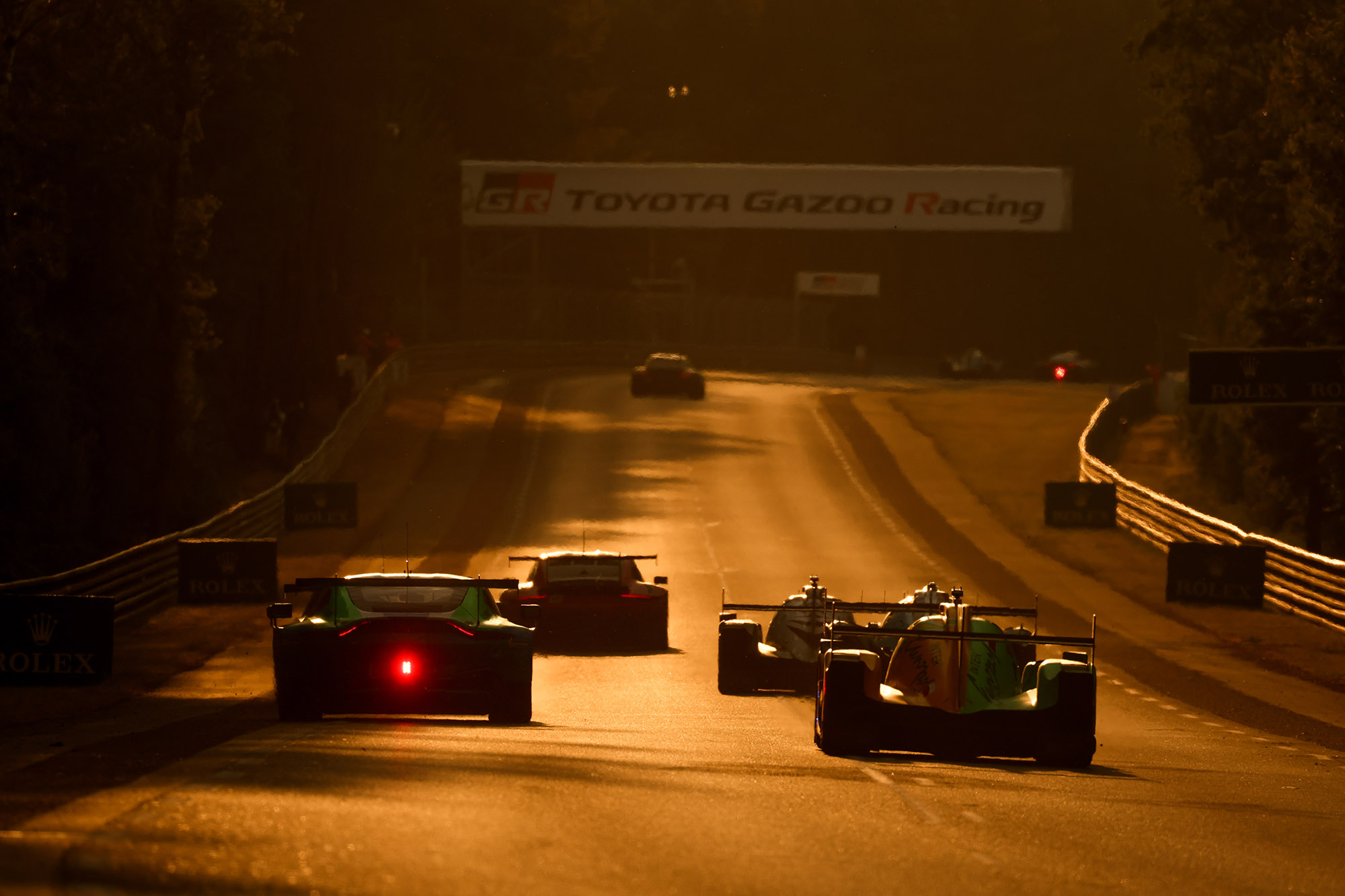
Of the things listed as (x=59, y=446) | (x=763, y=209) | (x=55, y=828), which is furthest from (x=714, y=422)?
(x=55, y=828)

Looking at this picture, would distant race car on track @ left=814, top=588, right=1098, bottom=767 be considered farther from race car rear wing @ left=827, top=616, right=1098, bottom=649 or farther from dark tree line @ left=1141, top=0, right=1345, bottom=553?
dark tree line @ left=1141, top=0, right=1345, bottom=553

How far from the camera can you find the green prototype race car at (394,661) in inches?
560

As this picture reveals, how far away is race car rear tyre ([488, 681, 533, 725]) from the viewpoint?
48.0ft

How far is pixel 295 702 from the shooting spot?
14336 mm

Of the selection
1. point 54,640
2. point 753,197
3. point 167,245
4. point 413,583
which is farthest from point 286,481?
point 753,197

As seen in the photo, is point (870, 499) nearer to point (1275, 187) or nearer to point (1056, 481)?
point (1056, 481)

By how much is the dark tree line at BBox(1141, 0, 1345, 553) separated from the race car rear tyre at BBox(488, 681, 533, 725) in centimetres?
2629

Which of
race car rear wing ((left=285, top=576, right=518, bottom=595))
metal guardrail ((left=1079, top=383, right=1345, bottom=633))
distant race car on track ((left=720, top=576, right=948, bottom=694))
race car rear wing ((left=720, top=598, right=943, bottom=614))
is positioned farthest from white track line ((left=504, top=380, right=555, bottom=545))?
race car rear wing ((left=285, top=576, right=518, bottom=595))

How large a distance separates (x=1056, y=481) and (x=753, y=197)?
110 ft

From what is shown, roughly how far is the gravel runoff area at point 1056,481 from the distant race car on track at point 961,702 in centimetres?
1122

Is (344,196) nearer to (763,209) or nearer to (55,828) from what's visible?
(763,209)

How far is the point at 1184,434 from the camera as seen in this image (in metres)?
55.2

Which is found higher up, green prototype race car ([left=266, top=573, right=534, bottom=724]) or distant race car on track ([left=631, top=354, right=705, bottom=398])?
distant race car on track ([left=631, top=354, right=705, bottom=398])

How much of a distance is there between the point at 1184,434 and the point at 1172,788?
148 ft
